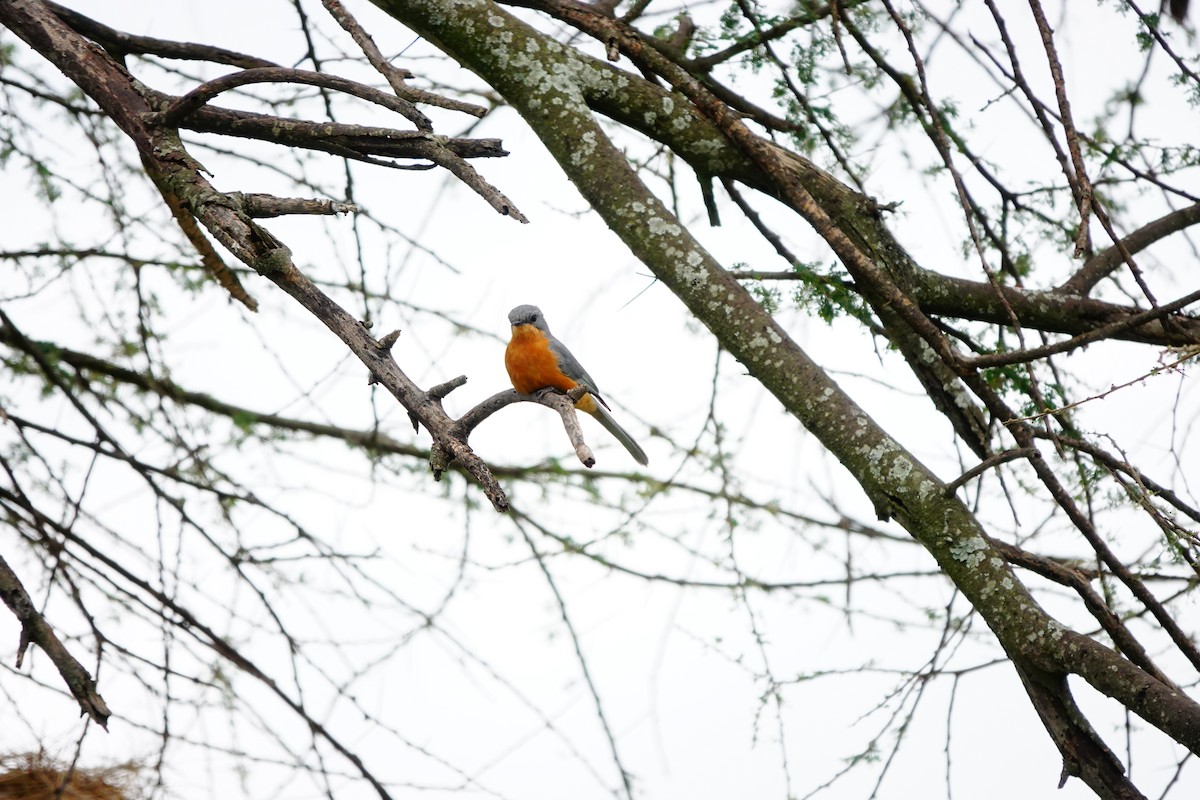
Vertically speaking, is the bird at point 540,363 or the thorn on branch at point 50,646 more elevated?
the bird at point 540,363

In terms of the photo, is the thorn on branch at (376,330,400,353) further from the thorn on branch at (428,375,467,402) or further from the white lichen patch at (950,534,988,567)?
the white lichen patch at (950,534,988,567)

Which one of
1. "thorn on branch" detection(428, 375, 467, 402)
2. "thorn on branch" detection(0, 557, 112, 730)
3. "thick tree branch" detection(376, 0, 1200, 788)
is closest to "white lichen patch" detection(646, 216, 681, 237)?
"thick tree branch" detection(376, 0, 1200, 788)

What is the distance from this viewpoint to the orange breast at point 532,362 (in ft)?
14.5

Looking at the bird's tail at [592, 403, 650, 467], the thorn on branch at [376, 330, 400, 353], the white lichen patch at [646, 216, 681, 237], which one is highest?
the bird's tail at [592, 403, 650, 467]

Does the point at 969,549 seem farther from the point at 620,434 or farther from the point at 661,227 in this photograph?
the point at 620,434

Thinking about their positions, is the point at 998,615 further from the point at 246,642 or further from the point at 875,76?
the point at 246,642

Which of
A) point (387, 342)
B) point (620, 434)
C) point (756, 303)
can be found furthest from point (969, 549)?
point (620, 434)

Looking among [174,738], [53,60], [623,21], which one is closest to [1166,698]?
[623,21]

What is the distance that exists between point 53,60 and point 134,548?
1.74 m

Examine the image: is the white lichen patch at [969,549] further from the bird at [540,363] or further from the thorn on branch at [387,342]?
the bird at [540,363]

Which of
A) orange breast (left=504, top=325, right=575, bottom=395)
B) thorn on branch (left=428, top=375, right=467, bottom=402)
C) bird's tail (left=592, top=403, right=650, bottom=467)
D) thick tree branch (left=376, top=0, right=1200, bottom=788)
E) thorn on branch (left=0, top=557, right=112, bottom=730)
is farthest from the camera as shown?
bird's tail (left=592, top=403, right=650, bottom=467)

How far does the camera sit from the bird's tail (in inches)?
185

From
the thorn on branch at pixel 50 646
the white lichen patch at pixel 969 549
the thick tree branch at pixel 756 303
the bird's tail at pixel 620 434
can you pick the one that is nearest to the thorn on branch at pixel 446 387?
the thick tree branch at pixel 756 303

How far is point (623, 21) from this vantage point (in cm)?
369
